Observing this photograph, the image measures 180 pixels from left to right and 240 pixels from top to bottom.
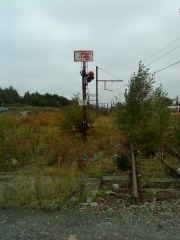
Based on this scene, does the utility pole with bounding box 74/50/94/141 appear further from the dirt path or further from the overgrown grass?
the dirt path

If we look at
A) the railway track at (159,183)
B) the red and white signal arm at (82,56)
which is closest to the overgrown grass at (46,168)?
the railway track at (159,183)

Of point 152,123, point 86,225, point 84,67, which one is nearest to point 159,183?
point 86,225

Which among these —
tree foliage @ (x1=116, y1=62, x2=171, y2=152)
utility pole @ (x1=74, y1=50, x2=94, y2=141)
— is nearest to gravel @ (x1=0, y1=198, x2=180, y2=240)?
tree foliage @ (x1=116, y1=62, x2=171, y2=152)

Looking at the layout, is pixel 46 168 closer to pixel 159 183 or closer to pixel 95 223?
pixel 159 183

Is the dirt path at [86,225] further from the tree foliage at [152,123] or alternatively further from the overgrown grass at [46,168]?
the tree foliage at [152,123]

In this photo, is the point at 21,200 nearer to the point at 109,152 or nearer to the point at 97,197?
the point at 97,197

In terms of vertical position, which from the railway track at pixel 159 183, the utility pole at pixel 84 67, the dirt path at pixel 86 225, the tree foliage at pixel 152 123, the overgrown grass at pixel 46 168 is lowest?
the dirt path at pixel 86 225

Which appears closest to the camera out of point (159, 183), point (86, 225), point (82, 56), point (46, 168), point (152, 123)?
point (86, 225)

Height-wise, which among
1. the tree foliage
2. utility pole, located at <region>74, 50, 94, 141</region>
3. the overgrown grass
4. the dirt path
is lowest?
the dirt path

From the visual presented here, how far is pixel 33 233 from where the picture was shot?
3.95m

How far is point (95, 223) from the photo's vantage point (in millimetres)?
4289

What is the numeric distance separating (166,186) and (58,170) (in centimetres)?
292

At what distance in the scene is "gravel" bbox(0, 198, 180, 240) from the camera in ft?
12.7

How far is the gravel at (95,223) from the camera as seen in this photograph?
3861 millimetres
